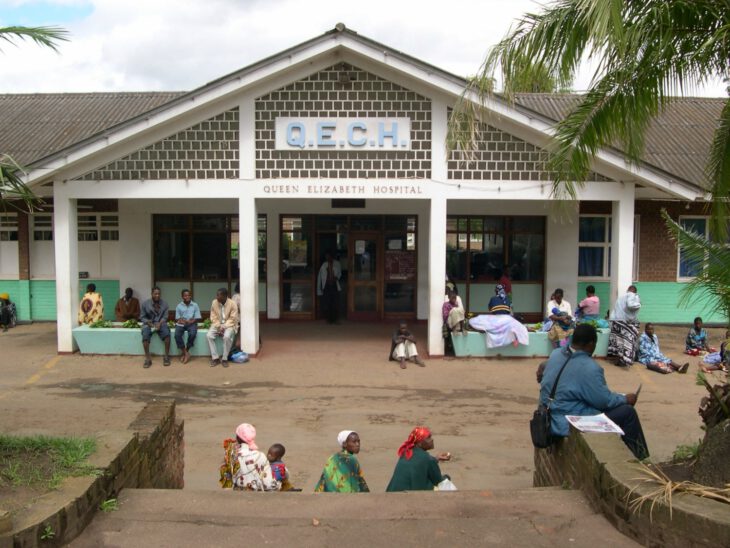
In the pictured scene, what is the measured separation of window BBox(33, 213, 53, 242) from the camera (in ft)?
51.1

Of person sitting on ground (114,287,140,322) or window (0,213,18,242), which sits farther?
window (0,213,18,242)

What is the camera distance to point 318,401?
32.2ft

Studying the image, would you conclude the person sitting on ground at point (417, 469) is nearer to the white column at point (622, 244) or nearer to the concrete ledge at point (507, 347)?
the concrete ledge at point (507, 347)

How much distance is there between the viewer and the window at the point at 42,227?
15.6m

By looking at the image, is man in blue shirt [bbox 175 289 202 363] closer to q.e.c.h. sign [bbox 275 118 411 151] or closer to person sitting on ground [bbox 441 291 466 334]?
q.e.c.h. sign [bbox 275 118 411 151]

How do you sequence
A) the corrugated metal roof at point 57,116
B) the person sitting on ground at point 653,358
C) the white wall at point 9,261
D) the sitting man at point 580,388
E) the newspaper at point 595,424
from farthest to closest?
the corrugated metal roof at point 57,116, the white wall at point 9,261, the person sitting on ground at point 653,358, the sitting man at point 580,388, the newspaper at point 595,424

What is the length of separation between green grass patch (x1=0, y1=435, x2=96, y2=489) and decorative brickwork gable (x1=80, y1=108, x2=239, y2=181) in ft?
23.7

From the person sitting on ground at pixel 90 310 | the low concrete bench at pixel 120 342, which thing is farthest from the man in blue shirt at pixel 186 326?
the person sitting on ground at pixel 90 310

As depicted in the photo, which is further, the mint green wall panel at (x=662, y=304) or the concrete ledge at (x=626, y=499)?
the mint green wall panel at (x=662, y=304)

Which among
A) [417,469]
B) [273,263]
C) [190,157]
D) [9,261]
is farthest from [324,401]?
[9,261]

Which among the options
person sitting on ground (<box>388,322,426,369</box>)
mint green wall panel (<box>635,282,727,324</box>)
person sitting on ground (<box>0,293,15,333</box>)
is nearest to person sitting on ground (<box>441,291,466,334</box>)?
person sitting on ground (<box>388,322,426,369</box>)

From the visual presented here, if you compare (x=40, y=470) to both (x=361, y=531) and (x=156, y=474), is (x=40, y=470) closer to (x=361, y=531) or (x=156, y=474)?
(x=156, y=474)

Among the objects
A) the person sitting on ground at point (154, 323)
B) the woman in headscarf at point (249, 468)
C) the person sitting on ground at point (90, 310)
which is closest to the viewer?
the woman in headscarf at point (249, 468)

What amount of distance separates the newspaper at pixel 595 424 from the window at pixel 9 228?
1410cm
